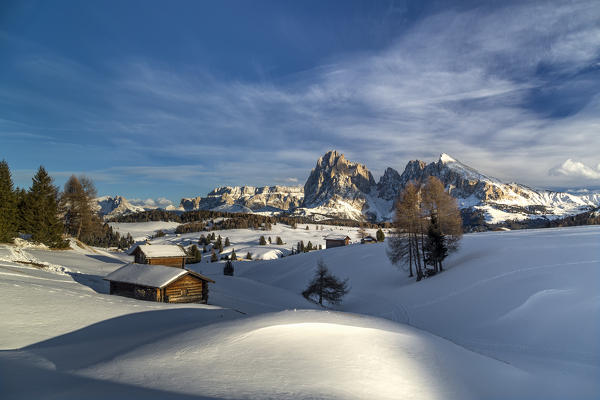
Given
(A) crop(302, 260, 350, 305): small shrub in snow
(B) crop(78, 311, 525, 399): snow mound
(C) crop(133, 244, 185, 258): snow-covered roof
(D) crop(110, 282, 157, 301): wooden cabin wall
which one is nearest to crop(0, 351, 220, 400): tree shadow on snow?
(B) crop(78, 311, 525, 399): snow mound

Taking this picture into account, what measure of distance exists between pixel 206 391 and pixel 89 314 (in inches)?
487

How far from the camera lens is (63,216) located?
52.2m

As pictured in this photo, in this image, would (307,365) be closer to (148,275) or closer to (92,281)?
(148,275)

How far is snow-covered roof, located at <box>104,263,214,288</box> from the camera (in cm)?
2291

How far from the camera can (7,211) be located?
109 ft

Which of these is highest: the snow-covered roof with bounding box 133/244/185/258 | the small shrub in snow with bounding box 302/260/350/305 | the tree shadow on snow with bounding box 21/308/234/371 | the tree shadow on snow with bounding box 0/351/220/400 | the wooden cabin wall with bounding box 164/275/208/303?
the snow-covered roof with bounding box 133/244/185/258

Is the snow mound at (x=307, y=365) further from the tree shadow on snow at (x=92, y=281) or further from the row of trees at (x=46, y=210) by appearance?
the row of trees at (x=46, y=210)

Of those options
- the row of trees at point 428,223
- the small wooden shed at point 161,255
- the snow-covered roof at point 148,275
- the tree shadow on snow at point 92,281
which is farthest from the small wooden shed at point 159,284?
the row of trees at point 428,223

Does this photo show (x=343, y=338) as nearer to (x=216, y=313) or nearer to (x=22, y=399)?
(x=22, y=399)

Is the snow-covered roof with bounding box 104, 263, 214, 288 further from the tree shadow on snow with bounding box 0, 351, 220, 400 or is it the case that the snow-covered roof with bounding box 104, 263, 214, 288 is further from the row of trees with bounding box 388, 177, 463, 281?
the row of trees with bounding box 388, 177, 463, 281

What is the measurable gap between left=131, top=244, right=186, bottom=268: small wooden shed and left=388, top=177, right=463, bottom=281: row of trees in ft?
81.4

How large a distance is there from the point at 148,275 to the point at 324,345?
2035cm

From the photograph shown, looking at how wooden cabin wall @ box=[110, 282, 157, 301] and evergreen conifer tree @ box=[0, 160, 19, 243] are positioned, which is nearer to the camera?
wooden cabin wall @ box=[110, 282, 157, 301]

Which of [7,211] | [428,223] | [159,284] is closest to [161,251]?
[159,284]
